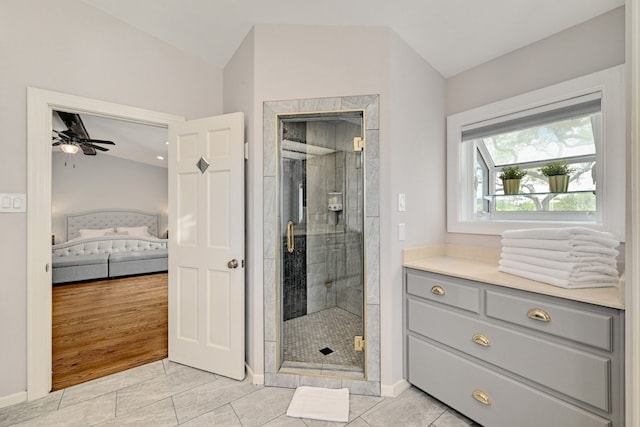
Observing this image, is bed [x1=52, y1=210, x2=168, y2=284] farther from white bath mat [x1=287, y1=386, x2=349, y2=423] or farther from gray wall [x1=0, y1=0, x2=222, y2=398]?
white bath mat [x1=287, y1=386, x2=349, y2=423]

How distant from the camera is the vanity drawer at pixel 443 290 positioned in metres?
1.61

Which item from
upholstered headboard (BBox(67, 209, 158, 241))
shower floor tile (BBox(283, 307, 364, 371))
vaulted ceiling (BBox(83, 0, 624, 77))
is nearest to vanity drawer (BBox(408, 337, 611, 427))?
shower floor tile (BBox(283, 307, 364, 371))

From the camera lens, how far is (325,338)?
7.22 feet

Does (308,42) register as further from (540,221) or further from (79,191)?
(79,191)

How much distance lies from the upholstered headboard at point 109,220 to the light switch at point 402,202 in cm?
747

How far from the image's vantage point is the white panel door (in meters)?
2.08

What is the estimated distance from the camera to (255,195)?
2035mm

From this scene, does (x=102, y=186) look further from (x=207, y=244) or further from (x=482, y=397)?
(x=482, y=397)

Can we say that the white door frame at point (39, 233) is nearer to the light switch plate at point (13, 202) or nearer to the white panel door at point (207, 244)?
the light switch plate at point (13, 202)

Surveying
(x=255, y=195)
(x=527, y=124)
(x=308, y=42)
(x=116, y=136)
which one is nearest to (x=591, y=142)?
(x=527, y=124)

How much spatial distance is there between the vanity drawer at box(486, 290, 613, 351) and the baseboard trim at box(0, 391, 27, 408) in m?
3.01

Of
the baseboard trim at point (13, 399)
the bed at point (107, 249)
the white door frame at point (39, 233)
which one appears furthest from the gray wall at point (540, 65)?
the bed at point (107, 249)

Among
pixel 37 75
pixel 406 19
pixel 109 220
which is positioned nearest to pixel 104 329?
pixel 37 75

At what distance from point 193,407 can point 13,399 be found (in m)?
1.17
